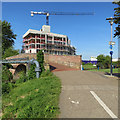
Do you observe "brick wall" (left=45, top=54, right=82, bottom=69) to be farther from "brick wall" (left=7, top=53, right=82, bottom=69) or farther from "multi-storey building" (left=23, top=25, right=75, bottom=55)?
"multi-storey building" (left=23, top=25, right=75, bottom=55)

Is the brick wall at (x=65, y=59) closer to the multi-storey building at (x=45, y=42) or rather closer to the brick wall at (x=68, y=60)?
the brick wall at (x=68, y=60)

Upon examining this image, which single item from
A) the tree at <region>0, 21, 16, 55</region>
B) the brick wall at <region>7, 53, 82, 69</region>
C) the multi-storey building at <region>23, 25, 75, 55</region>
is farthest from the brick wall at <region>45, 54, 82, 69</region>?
the multi-storey building at <region>23, 25, 75, 55</region>

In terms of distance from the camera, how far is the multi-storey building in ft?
175

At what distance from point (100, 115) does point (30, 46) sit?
54575 mm

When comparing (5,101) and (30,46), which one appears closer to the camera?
(5,101)

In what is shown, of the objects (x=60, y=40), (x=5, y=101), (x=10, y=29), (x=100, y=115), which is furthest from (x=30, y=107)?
(x=60, y=40)

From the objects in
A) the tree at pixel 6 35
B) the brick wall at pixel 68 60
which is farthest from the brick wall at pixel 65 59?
the tree at pixel 6 35

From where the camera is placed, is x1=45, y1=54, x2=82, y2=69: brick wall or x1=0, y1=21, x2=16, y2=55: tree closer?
x1=45, y1=54, x2=82, y2=69: brick wall

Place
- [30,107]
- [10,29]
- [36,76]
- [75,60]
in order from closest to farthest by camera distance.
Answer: [30,107] → [36,76] → [75,60] → [10,29]

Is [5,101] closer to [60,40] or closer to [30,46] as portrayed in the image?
[30,46]

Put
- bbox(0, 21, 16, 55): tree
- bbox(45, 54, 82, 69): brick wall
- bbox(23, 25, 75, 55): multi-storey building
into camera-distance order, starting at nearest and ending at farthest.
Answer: bbox(45, 54, 82, 69): brick wall
bbox(0, 21, 16, 55): tree
bbox(23, 25, 75, 55): multi-storey building

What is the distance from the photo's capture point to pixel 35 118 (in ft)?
11.8

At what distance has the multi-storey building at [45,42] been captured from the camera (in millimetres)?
53469

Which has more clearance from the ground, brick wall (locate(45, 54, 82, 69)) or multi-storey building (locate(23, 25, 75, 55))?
multi-storey building (locate(23, 25, 75, 55))
